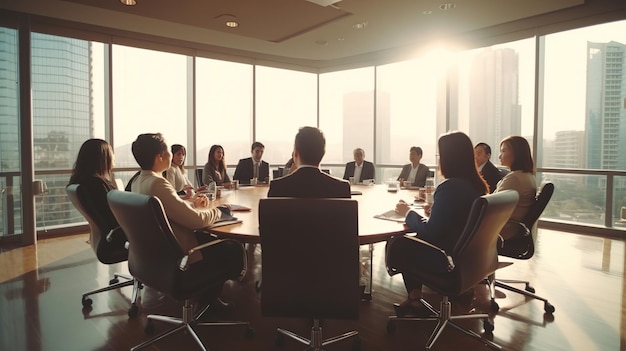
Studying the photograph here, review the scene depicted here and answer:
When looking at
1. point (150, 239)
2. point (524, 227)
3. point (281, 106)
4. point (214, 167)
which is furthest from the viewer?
point (281, 106)

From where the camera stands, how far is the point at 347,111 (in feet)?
27.3

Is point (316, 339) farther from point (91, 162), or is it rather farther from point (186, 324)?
point (91, 162)

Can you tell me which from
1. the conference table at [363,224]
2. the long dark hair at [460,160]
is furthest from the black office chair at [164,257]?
the long dark hair at [460,160]

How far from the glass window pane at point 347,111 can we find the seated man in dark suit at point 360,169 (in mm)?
1776

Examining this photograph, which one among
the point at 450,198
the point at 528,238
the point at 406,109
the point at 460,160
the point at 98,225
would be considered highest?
the point at 406,109

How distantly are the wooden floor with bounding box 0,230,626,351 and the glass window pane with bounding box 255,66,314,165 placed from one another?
4162mm

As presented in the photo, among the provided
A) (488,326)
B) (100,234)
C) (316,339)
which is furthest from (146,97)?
(488,326)

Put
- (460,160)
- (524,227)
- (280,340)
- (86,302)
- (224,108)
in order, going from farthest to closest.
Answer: (224,108), (86,302), (524,227), (280,340), (460,160)

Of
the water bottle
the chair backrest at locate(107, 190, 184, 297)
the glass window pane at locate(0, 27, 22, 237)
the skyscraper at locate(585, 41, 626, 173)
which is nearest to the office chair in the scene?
the chair backrest at locate(107, 190, 184, 297)

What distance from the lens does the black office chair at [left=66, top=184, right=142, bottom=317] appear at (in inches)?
109

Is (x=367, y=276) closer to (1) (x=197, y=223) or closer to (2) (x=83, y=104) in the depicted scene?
(1) (x=197, y=223)

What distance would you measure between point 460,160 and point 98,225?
8.60ft

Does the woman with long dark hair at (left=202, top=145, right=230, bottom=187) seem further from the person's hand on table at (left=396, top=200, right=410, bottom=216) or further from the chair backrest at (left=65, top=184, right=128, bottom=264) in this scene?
the person's hand on table at (left=396, top=200, right=410, bottom=216)

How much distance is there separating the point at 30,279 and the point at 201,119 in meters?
4.04
